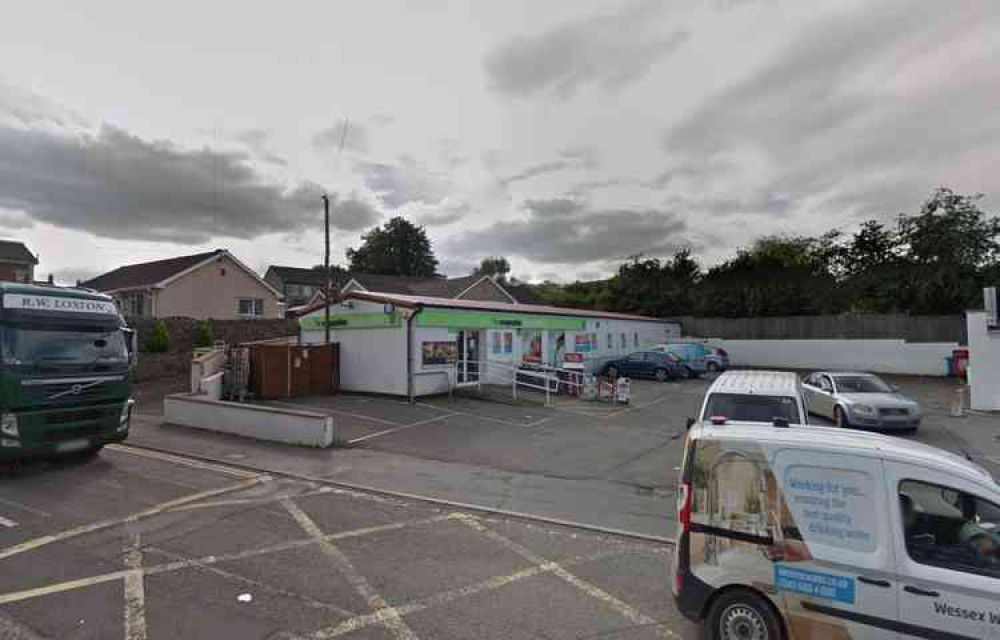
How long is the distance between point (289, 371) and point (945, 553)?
17.6m

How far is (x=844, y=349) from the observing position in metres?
29.3

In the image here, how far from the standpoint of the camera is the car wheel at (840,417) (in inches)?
526

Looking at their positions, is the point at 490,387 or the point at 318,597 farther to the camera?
the point at 490,387

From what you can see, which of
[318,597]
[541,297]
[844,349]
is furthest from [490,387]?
[541,297]

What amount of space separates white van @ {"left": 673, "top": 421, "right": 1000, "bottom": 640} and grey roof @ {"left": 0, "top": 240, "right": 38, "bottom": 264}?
60.8 metres

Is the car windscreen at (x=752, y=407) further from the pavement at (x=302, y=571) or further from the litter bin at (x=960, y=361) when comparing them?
the litter bin at (x=960, y=361)

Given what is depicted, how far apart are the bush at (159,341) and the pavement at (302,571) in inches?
664

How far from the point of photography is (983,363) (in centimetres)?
1591

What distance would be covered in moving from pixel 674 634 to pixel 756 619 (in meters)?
0.76

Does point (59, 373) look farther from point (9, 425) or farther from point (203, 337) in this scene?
point (203, 337)

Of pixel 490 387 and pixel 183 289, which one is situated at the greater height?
pixel 183 289

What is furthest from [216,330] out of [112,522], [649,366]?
[649,366]

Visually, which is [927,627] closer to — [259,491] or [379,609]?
[379,609]

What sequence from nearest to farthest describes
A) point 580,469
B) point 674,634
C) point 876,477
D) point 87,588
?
point 876,477
point 674,634
point 87,588
point 580,469
